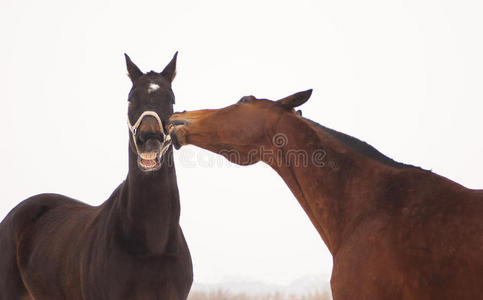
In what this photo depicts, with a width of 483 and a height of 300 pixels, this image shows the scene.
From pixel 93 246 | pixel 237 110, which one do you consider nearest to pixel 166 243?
pixel 93 246

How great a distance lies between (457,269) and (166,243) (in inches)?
102

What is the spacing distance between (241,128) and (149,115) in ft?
4.52

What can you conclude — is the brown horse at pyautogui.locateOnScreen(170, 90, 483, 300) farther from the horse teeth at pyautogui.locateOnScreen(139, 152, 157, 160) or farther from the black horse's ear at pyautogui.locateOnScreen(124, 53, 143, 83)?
the black horse's ear at pyautogui.locateOnScreen(124, 53, 143, 83)

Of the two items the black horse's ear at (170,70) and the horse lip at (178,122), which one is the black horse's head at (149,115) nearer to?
the black horse's ear at (170,70)

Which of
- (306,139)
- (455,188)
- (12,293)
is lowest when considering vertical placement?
(12,293)

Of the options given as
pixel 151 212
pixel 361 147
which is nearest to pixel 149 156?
pixel 151 212

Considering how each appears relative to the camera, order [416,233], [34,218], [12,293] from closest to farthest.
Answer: [416,233], [12,293], [34,218]

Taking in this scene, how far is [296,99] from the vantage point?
371cm

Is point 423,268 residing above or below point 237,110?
below

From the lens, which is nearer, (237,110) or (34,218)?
(237,110)

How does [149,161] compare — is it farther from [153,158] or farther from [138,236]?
[138,236]

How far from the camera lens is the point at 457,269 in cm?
298

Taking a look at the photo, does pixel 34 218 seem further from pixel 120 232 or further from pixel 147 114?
pixel 147 114

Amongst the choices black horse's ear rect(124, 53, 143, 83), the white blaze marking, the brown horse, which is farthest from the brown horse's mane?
black horse's ear rect(124, 53, 143, 83)
